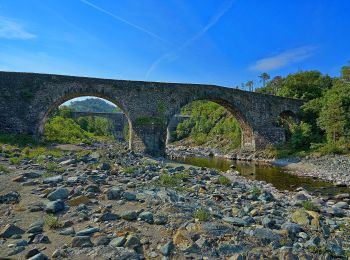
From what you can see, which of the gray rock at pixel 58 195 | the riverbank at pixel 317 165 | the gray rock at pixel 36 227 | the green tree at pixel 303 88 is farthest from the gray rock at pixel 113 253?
the green tree at pixel 303 88

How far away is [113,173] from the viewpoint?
10070mm

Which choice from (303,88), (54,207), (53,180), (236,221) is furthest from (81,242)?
(303,88)

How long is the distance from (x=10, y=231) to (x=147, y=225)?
2.23 metres

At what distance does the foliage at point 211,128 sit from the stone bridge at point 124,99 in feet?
34.9

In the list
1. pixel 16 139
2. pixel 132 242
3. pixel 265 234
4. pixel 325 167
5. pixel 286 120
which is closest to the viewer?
pixel 132 242

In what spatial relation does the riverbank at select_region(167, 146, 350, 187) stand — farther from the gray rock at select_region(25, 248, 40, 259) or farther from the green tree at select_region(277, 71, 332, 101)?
the gray rock at select_region(25, 248, 40, 259)

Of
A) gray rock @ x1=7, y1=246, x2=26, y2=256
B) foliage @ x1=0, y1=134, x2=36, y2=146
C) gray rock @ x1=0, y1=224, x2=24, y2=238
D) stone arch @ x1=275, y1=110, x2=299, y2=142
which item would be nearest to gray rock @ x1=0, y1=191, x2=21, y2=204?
gray rock @ x1=0, y1=224, x2=24, y2=238

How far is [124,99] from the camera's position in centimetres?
2258

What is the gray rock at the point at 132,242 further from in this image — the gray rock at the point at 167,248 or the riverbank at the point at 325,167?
the riverbank at the point at 325,167

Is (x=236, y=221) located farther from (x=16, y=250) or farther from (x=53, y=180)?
(x=53, y=180)

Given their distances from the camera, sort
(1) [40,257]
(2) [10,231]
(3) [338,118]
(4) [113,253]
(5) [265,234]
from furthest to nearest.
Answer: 1. (3) [338,118]
2. (5) [265,234]
3. (2) [10,231]
4. (4) [113,253]
5. (1) [40,257]

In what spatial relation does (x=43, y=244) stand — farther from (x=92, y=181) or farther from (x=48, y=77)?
(x=48, y=77)

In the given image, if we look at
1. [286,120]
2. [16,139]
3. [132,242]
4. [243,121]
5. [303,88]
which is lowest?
[132,242]

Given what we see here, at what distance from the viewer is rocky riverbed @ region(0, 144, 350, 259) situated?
4.34 m
